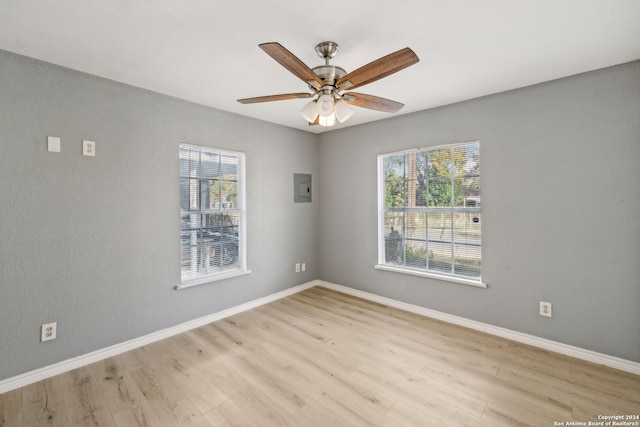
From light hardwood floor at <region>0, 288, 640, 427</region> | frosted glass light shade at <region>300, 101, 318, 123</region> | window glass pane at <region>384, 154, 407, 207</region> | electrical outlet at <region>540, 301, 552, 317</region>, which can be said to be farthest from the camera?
window glass pane at <region>384, 154, 407, 207</region>

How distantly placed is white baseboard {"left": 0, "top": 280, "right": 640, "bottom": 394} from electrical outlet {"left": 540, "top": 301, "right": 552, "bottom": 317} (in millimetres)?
243

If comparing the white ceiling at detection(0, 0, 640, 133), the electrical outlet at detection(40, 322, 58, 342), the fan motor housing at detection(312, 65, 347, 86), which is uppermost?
the white ceiling at detection(0, 0, 640, 133)

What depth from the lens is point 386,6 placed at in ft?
5.32

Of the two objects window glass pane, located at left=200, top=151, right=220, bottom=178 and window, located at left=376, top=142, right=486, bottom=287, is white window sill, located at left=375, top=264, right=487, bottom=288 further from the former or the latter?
window glass pane, located at left=200, top=151, right=220, bottom=178

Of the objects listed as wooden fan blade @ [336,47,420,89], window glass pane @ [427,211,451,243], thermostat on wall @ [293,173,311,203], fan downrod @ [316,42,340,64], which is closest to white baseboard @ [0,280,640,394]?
window glass pane @ [427,211,451,243]

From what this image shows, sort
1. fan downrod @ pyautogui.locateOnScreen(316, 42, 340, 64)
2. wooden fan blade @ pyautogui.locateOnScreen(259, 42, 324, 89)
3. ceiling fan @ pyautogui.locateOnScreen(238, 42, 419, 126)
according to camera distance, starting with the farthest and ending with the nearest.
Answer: fan downrod @ pyautogui.locateOnScreen(316, 42, 340, 64), ceiling fan @ pyautogui.locateOnScreen(238, 42, 419, 126), wooden fan blade @ pyautogui.locateOnScreen(259, 42, 324, 89)

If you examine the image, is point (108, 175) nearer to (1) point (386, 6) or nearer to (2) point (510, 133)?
(1) point (386, 6)

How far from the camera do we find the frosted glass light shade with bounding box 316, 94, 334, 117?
6.47ft

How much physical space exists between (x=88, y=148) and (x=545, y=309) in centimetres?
434

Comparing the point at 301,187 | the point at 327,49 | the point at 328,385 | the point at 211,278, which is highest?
the point at 327,49

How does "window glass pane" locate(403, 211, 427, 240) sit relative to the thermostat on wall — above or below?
below

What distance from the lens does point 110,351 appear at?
2.55 metres

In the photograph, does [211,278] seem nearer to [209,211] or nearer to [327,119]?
[209,211]

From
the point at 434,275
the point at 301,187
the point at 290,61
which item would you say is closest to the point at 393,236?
the point at 434,275
